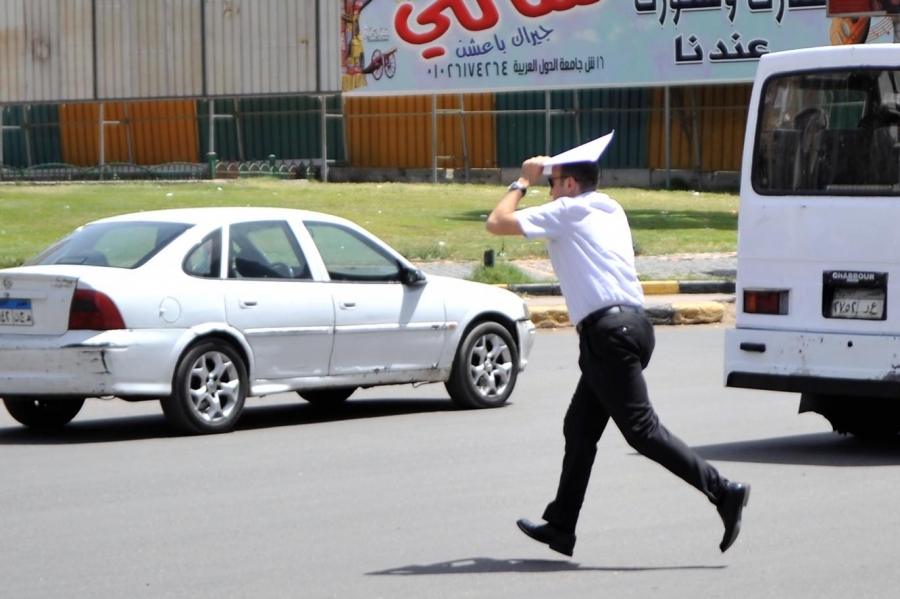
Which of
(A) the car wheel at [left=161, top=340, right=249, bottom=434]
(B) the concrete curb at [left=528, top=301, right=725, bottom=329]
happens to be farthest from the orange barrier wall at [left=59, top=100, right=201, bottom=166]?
(A) the car wheel at [left=161, top=340, right=249, bottom=434]

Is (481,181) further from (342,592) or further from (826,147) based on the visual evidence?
(342,592)

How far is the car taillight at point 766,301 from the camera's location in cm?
936

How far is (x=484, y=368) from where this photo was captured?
11.4m

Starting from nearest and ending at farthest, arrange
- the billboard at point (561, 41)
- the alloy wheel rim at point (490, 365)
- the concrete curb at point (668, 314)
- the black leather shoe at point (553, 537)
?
the black leather shoe at point (553, 537)
the alloy wheel rim at point (490, 365)
the concrete curb at point (668, 314)
the billboard at point (561, 41)

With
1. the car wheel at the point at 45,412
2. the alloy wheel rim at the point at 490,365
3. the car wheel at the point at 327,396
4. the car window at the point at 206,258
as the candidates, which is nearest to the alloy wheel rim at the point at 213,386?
the car window at the point at 206,258

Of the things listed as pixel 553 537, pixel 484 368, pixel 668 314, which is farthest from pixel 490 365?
pixel 668 314

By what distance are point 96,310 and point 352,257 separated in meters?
2.21

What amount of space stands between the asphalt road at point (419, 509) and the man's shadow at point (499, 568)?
0.02 m

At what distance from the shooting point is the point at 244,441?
32.5 feet

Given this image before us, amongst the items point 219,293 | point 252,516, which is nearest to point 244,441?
point 219,293

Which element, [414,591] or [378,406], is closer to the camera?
[414,591]

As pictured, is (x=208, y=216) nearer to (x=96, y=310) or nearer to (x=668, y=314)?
(x=96, y=310)

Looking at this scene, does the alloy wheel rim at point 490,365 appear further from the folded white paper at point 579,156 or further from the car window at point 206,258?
the folded white paper at point 579,156

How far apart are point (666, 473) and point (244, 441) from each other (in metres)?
2.82
